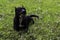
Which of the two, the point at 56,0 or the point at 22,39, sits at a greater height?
the point at 56,0

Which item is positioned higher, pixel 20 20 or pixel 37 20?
pixel 20 20

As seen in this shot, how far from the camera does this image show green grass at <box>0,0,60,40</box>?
180 inches

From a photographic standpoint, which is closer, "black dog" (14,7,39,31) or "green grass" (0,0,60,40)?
"black dog" (14,7,39,31)

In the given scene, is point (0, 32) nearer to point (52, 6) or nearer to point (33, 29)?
point (33, 29)

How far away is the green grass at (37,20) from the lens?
4.57 metres

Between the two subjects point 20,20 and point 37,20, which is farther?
point 37,20

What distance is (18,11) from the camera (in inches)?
169

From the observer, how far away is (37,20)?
17.1 feet

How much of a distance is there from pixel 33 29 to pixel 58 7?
1.52 metres

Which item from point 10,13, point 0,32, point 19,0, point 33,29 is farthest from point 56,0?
point 0,32

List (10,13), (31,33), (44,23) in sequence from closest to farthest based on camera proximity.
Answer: (31,33)
(44,23)
(10,13)

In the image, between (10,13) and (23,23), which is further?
(10,13)

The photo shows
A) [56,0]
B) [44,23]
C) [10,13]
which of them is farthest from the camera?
[56,0]

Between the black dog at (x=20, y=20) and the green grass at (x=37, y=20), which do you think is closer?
the black dog at (x=20, y=20)
